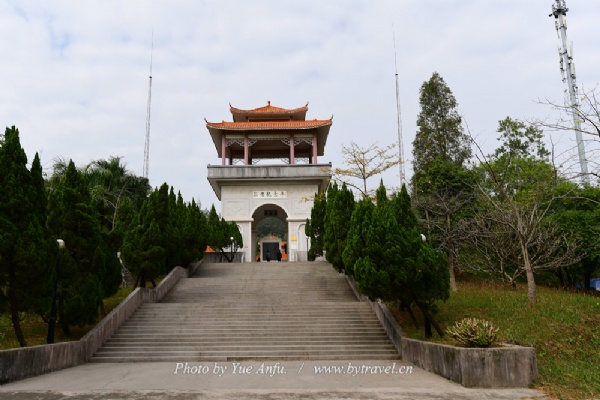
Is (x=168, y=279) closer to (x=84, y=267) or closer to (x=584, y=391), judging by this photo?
(x=84, y=267)

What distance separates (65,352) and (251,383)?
4318 millimetres

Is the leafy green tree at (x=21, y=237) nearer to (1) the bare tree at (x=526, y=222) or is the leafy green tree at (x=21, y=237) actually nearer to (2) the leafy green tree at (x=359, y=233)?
(2) the leafy green tree at (x=359, y=233)

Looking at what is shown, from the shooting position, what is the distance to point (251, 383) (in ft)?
22.3

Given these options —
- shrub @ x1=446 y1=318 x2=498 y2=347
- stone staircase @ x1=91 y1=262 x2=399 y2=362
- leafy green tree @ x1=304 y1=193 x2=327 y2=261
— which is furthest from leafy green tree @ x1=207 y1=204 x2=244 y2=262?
shrub @ x1=446 y1=318 x2=498 y2=347

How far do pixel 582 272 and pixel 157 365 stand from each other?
17.6 metres

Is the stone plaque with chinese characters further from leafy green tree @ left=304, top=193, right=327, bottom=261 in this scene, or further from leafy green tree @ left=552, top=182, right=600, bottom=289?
leafy green tree @ left=552, top=182, right=600, bottom=289

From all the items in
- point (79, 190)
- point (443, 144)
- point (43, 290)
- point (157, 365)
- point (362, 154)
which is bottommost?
point (157, 365)

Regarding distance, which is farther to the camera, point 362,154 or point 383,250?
point 362,154

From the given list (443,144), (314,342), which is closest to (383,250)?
(314,342)

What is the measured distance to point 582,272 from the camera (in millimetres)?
18109

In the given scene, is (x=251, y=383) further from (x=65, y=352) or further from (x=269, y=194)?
(x=269, y=194)

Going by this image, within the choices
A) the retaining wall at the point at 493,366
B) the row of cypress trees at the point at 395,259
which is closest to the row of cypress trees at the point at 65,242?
the row of cypress trees at the point at 395,259

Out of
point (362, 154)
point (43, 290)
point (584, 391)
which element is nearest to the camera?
point (584, 391)

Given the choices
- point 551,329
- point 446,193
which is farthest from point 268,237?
point 551,329
